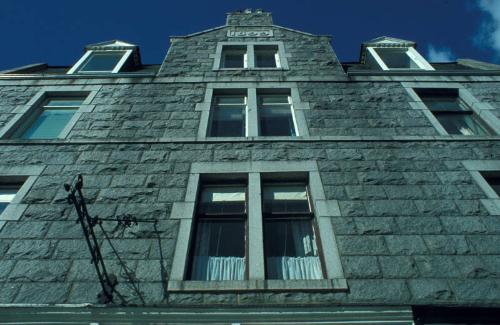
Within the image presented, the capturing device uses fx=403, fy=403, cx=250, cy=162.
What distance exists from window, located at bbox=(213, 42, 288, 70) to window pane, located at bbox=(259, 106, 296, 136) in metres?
2.39

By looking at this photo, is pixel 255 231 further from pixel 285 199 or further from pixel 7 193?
pixel 7 193

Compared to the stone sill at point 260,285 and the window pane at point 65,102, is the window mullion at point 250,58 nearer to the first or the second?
the window pane at point 65,102

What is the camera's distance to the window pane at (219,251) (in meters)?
6.25

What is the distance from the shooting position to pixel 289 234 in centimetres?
692

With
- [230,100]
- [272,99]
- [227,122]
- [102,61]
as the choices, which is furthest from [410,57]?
[102,61]

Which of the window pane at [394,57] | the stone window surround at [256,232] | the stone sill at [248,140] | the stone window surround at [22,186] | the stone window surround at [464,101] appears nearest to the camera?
the stone window surround at [256,232]

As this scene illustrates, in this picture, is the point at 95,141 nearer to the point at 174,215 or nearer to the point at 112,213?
the point at 112,213

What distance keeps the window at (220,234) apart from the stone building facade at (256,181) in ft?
0.44

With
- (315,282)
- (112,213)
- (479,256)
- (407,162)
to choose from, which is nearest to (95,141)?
(112,213)

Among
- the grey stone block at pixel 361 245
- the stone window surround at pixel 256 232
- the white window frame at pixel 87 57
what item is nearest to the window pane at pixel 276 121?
the stone window surround at pixel 256 232

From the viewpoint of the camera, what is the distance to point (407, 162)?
8.17 metres

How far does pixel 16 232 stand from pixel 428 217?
6.90 m

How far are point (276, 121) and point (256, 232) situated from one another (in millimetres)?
4019

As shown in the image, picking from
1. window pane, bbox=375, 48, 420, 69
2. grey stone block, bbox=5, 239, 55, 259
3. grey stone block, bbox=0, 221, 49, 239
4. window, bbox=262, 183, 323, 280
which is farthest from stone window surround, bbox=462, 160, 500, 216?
grey stone block, bbox=0, 221, 49, 239
